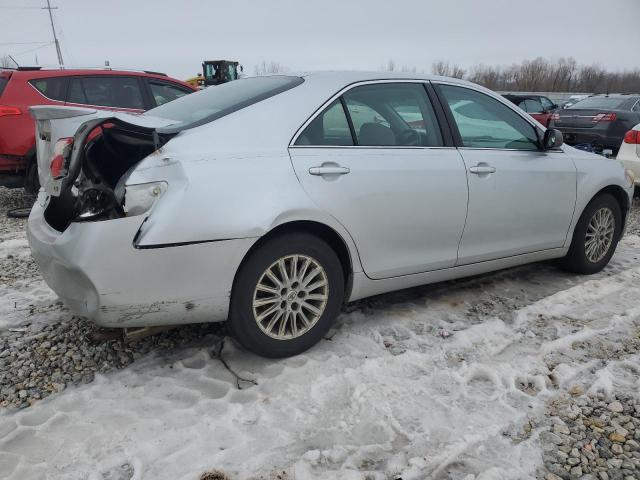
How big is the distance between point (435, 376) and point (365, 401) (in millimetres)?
475

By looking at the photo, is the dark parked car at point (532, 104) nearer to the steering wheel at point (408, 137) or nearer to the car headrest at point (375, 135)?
the steering wheel at point (408, 137)

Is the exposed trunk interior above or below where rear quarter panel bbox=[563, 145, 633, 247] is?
above

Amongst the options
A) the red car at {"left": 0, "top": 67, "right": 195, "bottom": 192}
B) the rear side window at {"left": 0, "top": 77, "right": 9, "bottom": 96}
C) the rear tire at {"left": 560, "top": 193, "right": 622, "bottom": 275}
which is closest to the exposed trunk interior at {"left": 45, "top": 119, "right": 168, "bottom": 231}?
the rear tire at {"left": 560, "top": 193, "right": 622, "bottom": 275}

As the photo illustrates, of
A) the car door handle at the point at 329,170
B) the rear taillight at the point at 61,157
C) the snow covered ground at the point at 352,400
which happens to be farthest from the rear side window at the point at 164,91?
the car door handle at the point at 329,170

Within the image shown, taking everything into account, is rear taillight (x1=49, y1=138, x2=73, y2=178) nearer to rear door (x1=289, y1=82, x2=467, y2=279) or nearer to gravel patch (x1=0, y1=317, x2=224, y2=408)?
gravel patch (x1=0, y1=317, x2=224, y2=408)

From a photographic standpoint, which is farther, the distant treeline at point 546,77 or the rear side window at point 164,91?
the distant treeline at point 546,77

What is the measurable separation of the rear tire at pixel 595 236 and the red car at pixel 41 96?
17.9 feet

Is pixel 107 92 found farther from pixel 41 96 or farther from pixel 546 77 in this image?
pixel 546 77

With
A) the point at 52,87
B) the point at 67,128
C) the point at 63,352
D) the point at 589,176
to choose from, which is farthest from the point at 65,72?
the point at 589,176

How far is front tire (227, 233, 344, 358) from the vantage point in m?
2.69

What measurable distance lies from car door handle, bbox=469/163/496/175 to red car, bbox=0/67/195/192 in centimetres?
501

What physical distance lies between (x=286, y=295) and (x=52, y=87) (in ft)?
Answer: 17.1

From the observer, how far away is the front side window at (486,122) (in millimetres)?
3551

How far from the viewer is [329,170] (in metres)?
2.84
